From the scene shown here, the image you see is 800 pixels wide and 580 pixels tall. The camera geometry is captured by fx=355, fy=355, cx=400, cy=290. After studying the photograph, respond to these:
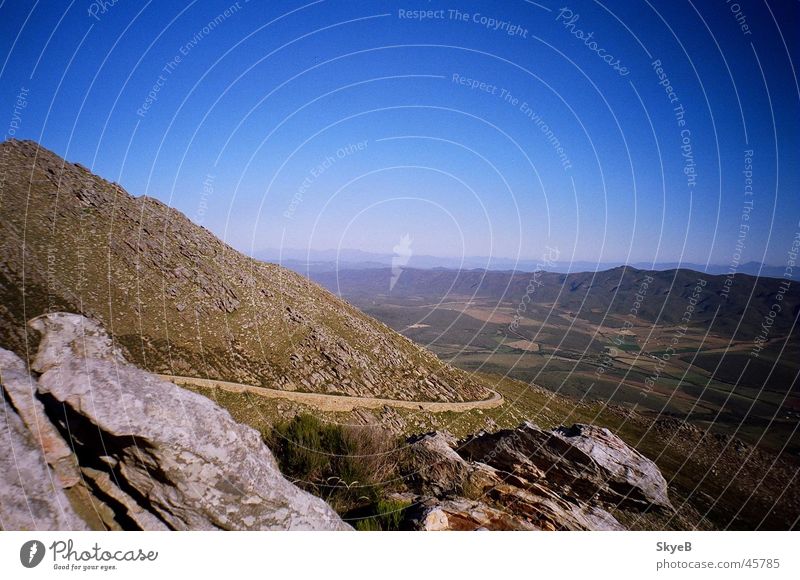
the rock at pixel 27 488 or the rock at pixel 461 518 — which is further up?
the rock at pixel 27 488

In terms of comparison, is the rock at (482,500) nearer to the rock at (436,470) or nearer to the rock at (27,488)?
the rock at (436,470)

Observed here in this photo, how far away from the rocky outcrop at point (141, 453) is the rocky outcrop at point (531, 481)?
2.65 meters

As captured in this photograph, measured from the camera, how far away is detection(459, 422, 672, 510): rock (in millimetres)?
8453

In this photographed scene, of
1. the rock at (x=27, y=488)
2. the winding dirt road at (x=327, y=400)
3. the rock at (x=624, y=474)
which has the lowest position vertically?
the winding dirt road at (x=327, y=400)

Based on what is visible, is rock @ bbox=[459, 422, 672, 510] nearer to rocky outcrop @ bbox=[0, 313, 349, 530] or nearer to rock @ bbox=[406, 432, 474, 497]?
rock @ bbox=[406, 432, 474, 497]

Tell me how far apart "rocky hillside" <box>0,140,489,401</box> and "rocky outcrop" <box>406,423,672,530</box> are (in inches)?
655

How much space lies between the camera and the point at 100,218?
2872cm

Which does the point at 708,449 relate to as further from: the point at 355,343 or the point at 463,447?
the point at 463,447

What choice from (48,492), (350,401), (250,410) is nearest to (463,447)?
(48,492)

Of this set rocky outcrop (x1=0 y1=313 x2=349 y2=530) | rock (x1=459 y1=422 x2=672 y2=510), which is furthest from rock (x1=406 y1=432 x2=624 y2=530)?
rocky outcrop (x1=0 y1=313 x2=349 y2=530)
